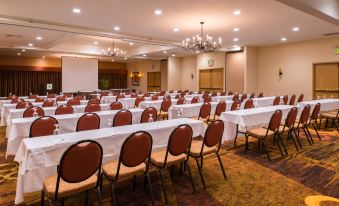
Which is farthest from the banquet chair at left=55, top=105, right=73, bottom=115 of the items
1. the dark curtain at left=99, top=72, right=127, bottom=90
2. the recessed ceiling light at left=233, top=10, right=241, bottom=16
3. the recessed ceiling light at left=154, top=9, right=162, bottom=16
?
the dark curtain at left=99, top=72, right=127, bottom=90

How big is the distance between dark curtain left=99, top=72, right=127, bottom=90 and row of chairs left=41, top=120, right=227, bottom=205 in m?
18.4

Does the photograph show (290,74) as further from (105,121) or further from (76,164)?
(76,164)

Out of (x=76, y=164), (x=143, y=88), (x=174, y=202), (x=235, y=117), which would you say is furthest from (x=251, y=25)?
(x=143, y=88)

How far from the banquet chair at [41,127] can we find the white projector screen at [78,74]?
42.7ft

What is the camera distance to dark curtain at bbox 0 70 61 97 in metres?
16.8

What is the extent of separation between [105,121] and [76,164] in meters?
3.04

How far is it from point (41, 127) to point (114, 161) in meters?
1.67

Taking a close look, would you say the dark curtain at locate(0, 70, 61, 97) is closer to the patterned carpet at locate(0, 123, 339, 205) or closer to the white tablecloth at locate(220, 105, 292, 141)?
the patterned carpet at locate(0, 123, 339, 205)

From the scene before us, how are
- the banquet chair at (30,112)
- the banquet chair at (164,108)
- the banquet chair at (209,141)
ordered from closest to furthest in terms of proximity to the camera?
the banquet chair at (209,141), the banquet chair at (30,112), the banquet chair at (164,108)

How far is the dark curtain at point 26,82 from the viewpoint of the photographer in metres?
16.8

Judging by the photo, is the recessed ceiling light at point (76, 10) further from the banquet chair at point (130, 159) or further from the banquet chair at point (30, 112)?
the banquet chair at point (130, 159)

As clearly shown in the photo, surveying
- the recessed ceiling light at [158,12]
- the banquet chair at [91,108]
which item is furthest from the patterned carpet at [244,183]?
the recessed ceiling light at [158,12]

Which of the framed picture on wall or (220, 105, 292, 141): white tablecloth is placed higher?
the framed picture on wall

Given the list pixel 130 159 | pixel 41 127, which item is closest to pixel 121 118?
pixel 41 127
